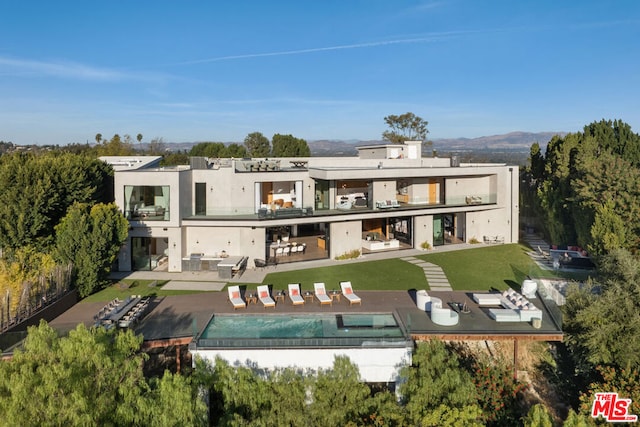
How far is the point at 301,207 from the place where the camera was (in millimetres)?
26781

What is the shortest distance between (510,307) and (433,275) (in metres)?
6.36

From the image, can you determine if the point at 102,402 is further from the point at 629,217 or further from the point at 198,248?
the point at 629,217

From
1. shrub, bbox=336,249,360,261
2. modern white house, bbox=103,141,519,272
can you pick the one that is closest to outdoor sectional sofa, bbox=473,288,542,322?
shrub, bbox=336,249,360,261

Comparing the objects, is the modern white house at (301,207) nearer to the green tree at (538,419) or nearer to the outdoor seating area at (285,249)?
the outdoor seating area at (285,249)

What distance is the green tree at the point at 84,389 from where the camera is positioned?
29.2 ft

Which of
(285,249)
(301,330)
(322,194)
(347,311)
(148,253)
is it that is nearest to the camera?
(301,330)

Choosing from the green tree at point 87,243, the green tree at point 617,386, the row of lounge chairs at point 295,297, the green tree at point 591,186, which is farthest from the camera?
the green tree at point 591,186

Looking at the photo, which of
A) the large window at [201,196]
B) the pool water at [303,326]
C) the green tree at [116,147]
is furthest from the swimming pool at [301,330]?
the green tree at [116,147]

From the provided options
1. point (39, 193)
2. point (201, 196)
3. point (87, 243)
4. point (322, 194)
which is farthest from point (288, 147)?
point (87, 243)

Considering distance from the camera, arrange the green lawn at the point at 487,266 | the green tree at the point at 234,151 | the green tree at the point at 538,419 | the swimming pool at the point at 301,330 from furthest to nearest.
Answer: the green tree at the point at 234,151 → the green lawn at the point at 487,266 → the swimming pool at the point at 301,330 → the green tree at the point at 538,419

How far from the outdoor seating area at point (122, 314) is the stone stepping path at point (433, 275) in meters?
12.5

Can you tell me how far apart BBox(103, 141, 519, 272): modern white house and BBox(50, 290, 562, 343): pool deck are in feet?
18.1

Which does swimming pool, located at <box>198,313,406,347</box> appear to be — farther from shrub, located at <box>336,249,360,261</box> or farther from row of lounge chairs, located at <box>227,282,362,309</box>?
shrub, located at <box>336,249,360,261</box>

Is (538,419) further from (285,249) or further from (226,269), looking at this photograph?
(285,249)
